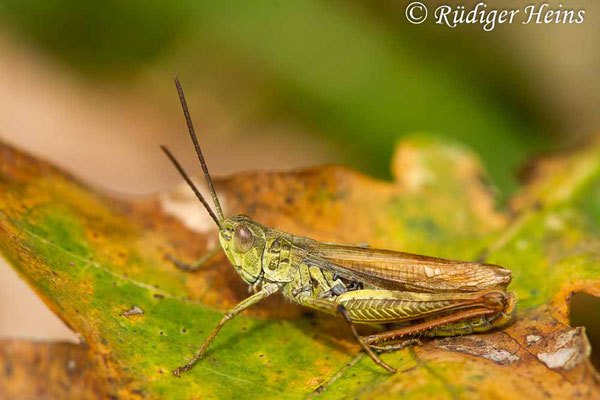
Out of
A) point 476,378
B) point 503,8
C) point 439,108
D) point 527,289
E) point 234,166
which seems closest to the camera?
point 476,378

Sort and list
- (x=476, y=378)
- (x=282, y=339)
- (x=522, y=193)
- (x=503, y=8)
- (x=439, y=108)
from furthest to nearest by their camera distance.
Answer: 1. (x=439, y=108)
2. (x=503, y=8)
3. (x=522, y=193)
4. (x=282, y=339)
5. (x=476, y=378)


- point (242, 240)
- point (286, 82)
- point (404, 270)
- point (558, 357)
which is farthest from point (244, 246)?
point (286, 82)

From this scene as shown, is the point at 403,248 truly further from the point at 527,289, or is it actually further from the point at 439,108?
the point at 439,108

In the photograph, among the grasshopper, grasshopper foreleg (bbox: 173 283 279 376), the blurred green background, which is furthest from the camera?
the blurred green background

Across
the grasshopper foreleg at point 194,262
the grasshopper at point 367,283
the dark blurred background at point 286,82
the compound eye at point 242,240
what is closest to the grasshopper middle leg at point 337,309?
the grasshopper at point 367,283

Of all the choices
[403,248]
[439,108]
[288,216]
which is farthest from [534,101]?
[288,216]

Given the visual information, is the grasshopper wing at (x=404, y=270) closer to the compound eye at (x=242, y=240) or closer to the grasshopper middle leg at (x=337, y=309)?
the grasshopper middle leg at (x=337, y=309)

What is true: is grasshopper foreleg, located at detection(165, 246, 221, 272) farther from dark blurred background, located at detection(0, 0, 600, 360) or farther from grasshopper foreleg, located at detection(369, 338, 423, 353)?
dark blurred background, located at detection(0, 0, 600, 360)

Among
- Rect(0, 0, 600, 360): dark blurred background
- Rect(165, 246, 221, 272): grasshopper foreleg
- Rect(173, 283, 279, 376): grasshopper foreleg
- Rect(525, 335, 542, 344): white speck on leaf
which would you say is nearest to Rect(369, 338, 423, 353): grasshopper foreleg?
Rect(525, 335, 542, 344): white speck on leaf
